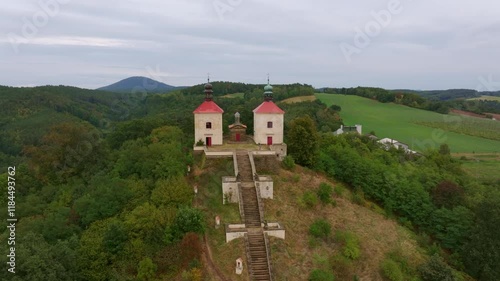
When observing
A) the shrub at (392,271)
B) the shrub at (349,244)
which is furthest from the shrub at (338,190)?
the shrub at (392,271)

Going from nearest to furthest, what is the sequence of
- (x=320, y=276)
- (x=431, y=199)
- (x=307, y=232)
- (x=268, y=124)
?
(x=320, y=276), (x=307, y=232), (x=431, y=199), (x=268, y=124)

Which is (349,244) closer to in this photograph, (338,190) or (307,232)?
(307,232)

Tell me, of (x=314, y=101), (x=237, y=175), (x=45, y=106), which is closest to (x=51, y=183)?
(x=237, y=175)

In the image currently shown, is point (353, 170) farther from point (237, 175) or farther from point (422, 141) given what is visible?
point (422, 141)

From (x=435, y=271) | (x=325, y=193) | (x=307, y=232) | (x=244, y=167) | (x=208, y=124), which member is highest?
(x=208, y=124)

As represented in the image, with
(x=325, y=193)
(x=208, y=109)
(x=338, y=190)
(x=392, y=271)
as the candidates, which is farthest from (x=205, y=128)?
(x=392, y=271)

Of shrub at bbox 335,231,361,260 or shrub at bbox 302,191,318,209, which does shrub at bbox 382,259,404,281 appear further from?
shrub at bbox 302,191,318,209

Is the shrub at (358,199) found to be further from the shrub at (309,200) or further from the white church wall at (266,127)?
the white church wall at (266,127)
